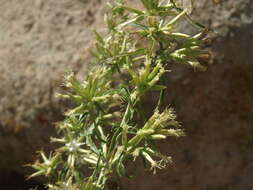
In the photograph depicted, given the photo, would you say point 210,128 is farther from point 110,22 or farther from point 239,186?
point 110,22

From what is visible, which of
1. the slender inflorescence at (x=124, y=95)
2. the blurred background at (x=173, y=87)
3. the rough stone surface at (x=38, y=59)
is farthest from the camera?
the rough stone surface at (x=38, y=59)

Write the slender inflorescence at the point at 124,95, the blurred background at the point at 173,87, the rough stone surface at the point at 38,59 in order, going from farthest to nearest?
the rough stone surface at the point at 38,59
the blurred background at the point at 173,87
the slender inflorescence at the point at 124,95

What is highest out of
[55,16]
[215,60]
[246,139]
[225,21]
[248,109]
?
[55,16]

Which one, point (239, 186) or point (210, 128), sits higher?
point (210, 128)

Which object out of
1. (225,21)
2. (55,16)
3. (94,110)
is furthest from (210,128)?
(55,16)

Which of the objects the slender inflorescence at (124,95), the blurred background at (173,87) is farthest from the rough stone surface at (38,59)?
the slender inflorescence at (124,95)

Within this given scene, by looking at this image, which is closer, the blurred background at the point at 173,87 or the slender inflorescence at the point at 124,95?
the slender inflorescence at the point at 124,95

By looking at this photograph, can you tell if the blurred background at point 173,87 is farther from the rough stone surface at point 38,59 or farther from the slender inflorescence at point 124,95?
the slender inflorescence at point 124,95

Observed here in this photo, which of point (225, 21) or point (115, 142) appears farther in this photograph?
point (225, 21)

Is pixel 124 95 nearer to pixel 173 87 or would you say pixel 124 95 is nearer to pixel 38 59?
pixel 173 87
